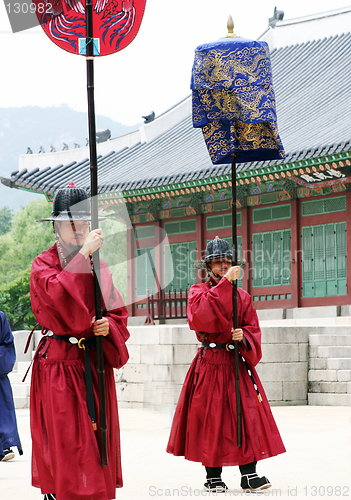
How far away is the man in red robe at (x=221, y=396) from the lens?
494 centimetres

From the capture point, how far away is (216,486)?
195 inches

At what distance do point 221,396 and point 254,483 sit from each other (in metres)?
0.62

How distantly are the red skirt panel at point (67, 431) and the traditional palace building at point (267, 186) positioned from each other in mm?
9131

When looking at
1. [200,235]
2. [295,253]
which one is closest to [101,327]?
[295,253]

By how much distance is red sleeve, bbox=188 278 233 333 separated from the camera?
4.98 m

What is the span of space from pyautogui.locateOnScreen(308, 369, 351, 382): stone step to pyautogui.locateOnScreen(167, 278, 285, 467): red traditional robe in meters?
5.31

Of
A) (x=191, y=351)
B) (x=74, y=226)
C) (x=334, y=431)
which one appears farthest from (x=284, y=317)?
(x=74, y=226)

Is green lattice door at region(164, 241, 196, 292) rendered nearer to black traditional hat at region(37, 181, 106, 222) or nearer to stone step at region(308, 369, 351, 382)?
stone step at region(308, 369, 351, 382)

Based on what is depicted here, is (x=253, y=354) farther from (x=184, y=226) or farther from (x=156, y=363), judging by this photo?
(x=184, y=226)

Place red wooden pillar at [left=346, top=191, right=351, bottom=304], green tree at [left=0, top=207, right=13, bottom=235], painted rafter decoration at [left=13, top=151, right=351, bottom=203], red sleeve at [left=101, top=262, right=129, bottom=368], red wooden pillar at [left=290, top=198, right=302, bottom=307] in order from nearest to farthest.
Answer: red sleeve at [left=101, top=262, right=129, bottom=368]
painted rafter decoration at [left=13, top=151, right=351, bottom=203]
red wooden pillar at [left=346, top=191, right=351, bottom=304]
red wooden pillar at [left=290, top=198, right=302, bottom=307]
green tree at [left=0, top=207, right=13, bottom=235]

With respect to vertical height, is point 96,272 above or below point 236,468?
above

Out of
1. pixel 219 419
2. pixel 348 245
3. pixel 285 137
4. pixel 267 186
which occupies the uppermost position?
pixel 285 137

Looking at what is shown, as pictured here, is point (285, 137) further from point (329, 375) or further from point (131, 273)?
point (329, 375)

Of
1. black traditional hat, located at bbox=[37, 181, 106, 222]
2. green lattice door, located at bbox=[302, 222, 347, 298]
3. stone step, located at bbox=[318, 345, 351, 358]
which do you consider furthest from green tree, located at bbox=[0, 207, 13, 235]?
black traditional hat, located at bbox=[37, 181, 106, 222]
